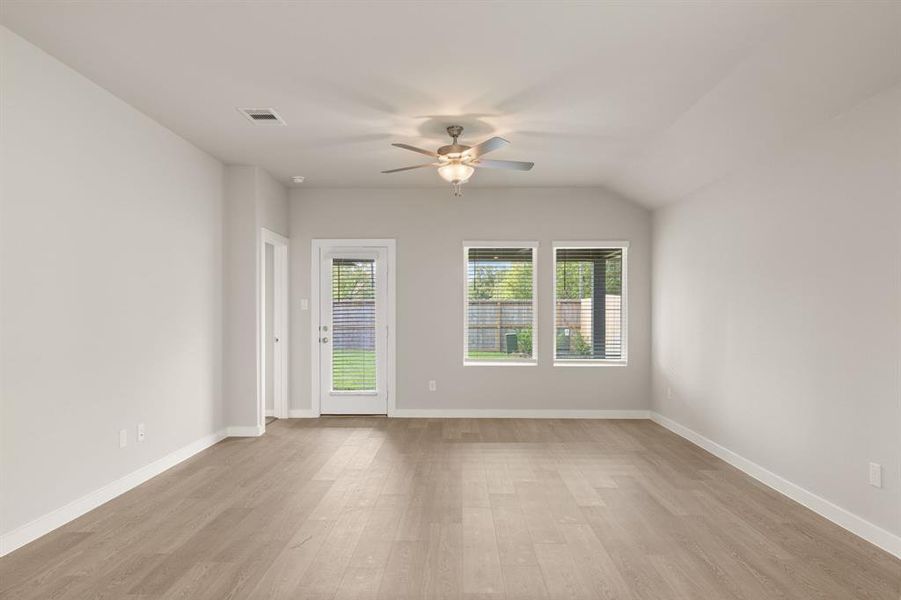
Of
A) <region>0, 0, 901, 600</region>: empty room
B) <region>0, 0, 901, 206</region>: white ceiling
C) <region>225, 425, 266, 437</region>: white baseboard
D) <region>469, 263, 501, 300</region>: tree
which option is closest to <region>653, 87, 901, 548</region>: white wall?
<region>0, 0, 901, 600</region>: empty room

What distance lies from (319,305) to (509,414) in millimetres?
2697

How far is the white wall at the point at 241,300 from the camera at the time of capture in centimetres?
558

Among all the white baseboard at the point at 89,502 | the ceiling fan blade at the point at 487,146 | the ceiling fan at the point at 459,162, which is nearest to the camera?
the white baseboard at the point at 89,502

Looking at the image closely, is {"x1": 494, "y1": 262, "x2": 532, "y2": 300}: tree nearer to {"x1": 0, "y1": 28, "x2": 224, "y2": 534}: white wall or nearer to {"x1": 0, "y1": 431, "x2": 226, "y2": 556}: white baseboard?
{"x1": 0, "y1": 28, "x2": 224, "y2": 534}: white wall

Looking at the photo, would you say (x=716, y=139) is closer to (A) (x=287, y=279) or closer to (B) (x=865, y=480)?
(B) (x=865, y=480)

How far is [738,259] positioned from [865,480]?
6.64ft

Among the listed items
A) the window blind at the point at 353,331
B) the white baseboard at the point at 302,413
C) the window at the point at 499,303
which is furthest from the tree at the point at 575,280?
the white baseboard at the point at 302,413

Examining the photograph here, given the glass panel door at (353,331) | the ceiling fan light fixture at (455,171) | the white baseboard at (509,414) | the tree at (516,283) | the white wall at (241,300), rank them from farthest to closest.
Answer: the tree at (516,283), the glass panel door at (353,331), the white baseboard at (509,414), the white wall at (241,300), the ceiling fan light fixture at (455,171)

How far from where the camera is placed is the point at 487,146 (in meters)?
3.92

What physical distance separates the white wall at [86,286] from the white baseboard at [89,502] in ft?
0.15

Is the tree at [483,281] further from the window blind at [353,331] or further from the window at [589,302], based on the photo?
the window blind at [353,331]

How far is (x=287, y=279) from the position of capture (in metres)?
6.57

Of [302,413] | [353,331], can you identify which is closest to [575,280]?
[353,331]

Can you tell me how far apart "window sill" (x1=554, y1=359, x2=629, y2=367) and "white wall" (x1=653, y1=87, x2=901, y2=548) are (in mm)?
1243
